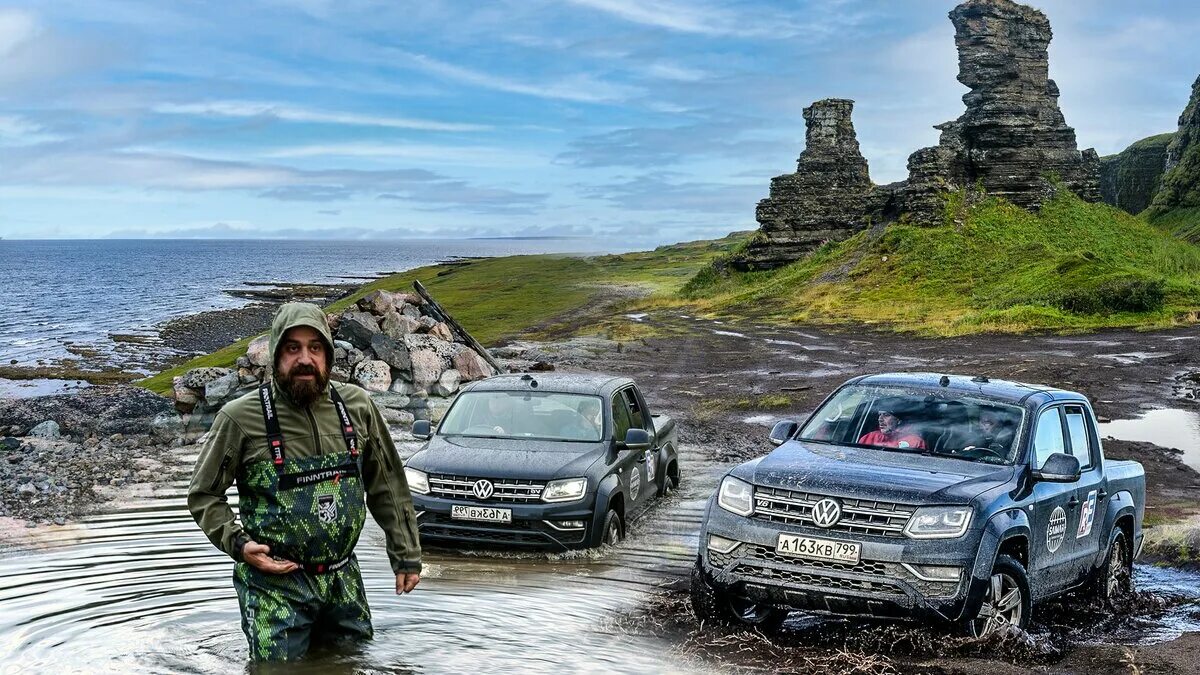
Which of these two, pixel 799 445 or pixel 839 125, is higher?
pixel 839 125

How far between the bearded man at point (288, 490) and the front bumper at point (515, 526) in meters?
5.29

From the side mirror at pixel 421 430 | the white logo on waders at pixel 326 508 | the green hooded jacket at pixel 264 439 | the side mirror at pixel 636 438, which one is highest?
the green hooded jacket at pixel 264 439

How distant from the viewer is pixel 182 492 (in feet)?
47.5

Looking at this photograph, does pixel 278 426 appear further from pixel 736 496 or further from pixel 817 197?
pixel 817 197

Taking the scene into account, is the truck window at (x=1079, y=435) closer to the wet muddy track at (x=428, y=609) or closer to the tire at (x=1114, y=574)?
the tire at (x=1114, y=574)

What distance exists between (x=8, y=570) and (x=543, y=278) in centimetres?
9173

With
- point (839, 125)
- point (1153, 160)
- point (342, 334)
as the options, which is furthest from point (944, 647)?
point (1153, 160)

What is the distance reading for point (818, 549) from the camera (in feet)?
25.2

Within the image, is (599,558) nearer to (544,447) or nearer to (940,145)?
(544,447)

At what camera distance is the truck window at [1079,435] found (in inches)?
372

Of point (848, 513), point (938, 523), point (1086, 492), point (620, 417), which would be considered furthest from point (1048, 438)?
point (620, 417)

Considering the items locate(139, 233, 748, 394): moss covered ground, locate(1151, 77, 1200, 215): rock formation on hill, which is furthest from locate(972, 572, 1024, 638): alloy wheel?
locate(1151, 77, 1200, 215): rock formation on hill

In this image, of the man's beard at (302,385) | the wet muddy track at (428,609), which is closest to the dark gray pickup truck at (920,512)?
the wet muddy track at (428,609)

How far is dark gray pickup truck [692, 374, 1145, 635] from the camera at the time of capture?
759cm
